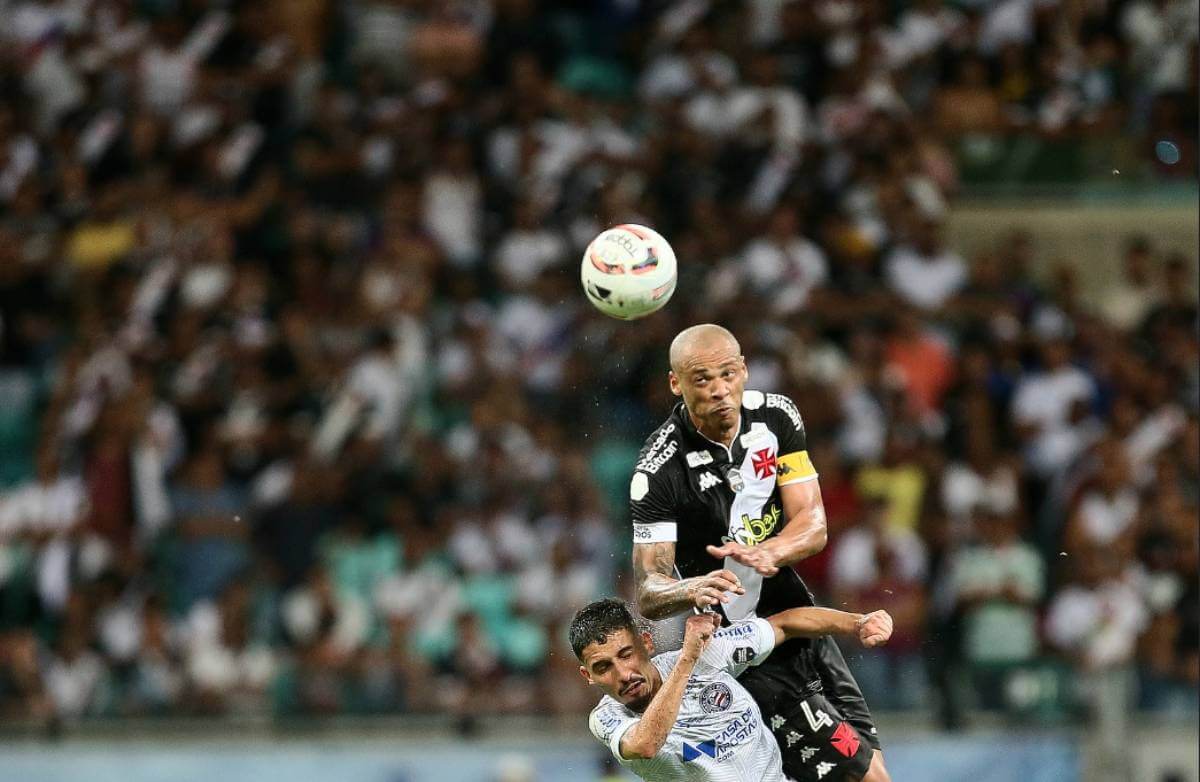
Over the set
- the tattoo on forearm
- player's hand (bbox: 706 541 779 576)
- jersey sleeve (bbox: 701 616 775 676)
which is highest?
player's hand (bbox: 706 541 779 576)

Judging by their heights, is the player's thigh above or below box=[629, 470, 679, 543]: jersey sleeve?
below

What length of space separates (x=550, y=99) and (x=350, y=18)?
285cm

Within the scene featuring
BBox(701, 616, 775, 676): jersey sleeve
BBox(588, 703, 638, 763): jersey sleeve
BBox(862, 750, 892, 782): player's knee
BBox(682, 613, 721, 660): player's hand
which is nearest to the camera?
BBox(682, 613, 721, 660): player's hand

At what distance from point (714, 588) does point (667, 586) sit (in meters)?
0.42

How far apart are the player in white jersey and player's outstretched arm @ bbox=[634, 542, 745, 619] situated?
0.09 meters

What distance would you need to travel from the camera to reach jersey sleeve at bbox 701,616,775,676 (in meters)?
8.77

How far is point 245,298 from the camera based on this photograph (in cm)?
1700

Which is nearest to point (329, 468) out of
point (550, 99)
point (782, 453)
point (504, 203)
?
point (504, 203)

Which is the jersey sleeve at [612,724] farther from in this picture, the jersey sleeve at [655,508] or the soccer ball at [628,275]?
the soccer ball at [628,275]

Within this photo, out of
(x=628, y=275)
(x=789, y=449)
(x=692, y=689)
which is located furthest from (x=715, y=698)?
(x=628, y=275)

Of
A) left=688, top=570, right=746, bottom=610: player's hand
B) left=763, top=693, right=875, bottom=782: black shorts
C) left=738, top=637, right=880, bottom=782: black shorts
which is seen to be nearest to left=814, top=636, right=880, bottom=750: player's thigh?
left=738, top=637, right=880, bottom=782: black shorts

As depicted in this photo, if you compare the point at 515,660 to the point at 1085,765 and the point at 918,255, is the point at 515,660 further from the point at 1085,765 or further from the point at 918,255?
the point at 918,255

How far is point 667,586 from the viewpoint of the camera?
324 inches

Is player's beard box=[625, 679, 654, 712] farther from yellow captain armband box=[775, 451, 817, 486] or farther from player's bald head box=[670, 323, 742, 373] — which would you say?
player's bald head box=[670, 323, 742, 373]
